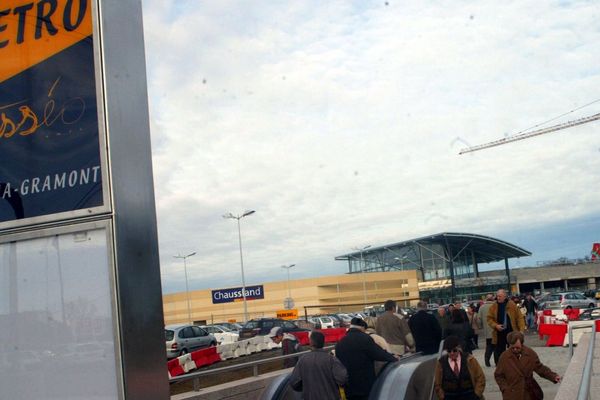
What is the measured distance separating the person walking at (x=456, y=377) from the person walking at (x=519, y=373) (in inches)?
18.4

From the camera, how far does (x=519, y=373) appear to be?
8.73 m

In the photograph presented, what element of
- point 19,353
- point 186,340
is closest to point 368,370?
point 19,353

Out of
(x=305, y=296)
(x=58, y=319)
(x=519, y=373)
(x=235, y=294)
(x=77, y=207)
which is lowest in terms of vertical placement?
(x=305, y=296)

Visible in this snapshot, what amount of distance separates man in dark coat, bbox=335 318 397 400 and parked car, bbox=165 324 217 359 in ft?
70.5

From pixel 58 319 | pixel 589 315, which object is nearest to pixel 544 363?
pixel 589 315

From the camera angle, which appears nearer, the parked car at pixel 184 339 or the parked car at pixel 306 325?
the parked car at pixel 306 325

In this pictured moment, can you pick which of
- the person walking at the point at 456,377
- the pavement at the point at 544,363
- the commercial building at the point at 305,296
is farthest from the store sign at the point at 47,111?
the commercial building at the point at 305,296

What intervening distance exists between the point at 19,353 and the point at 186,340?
89.2 feet

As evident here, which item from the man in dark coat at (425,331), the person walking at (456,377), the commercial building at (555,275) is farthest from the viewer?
the commercial building at (555,275)

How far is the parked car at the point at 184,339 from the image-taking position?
28.9 m

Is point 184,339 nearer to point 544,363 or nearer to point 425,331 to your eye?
point 544,363

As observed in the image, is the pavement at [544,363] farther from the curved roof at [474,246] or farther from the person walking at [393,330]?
the curved roof at [474,246]

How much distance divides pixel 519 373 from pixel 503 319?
17.1ft

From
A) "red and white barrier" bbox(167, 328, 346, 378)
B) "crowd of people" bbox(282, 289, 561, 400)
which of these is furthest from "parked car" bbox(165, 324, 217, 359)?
"crowd of people" bbox(282, 289, 561, 400)
